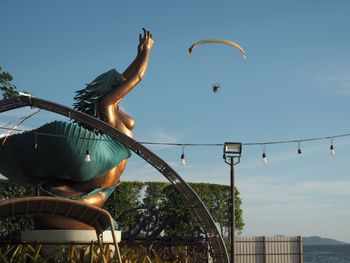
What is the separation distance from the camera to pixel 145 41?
24.5 metres

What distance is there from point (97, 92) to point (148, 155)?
5.30 metres

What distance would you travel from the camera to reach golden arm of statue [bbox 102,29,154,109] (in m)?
23.4

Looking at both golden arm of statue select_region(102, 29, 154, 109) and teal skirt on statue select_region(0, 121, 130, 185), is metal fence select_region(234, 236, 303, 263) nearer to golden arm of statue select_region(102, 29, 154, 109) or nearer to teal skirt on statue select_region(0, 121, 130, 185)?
teal skirt on statue select_region(0, 121, 130, 185)

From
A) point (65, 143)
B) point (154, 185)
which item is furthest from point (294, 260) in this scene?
point (65, 143)

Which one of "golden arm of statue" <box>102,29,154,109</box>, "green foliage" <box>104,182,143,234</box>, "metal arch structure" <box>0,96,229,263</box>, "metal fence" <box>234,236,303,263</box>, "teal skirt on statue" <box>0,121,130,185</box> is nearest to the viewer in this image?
"metal arch structure" <box>0,96,229,263</box>

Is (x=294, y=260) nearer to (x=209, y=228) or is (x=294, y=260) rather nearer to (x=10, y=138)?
(x=209, y=228)

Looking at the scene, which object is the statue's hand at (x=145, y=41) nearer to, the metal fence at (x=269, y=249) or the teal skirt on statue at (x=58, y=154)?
the teal skirt on statue at (x=58, y=154)

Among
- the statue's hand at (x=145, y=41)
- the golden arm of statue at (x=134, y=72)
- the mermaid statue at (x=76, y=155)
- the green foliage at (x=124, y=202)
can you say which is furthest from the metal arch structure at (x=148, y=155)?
the green foliage at (x=124, y=202)

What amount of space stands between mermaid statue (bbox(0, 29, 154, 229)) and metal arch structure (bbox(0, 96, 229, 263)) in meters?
2.39

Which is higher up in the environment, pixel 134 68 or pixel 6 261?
pixel 134 68

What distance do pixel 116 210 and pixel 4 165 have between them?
16.1m

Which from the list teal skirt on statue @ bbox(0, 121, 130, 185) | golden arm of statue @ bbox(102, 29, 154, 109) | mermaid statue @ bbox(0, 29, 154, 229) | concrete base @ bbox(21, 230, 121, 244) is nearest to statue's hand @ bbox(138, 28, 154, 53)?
golden arm of statue @ bbox(102, 29, 154, 109)

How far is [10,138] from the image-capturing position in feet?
72.9

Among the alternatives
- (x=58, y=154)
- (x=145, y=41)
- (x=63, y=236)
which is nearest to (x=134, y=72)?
(x=145, y=41)
